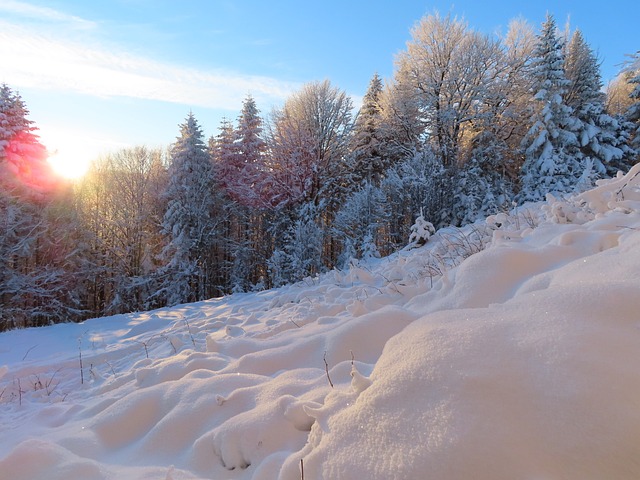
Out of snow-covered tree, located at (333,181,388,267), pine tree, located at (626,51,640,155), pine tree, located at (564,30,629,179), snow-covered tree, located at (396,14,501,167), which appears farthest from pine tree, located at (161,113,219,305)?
pine tree, located at (626,51,640,155)

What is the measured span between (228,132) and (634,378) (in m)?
21.8

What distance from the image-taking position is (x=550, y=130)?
698 inches

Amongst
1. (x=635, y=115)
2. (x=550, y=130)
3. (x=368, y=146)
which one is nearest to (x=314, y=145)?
(x=368, y=146)

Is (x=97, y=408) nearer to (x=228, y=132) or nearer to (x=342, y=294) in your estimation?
(x=342, y=294)

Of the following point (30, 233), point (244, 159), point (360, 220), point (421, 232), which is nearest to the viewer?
point (421, 232)

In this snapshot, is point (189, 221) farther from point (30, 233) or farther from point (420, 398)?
point (420, 398)

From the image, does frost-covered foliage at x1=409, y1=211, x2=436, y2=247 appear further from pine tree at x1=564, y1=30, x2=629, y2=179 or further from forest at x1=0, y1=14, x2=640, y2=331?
pine tree at x1=564, y1=30, x2=629, y2=179

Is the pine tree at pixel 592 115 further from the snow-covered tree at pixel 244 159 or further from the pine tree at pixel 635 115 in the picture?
the snow-covered tree at pixel 244 159

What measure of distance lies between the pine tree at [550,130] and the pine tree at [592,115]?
67 cm

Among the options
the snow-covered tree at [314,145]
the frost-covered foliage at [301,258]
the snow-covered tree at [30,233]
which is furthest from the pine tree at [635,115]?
the snow-covered tree at [30,233]

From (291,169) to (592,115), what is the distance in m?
15.1

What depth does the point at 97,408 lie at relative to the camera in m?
2.86

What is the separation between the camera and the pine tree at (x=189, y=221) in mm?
18625

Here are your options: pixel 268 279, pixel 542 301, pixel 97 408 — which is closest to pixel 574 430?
pixel 542 301
